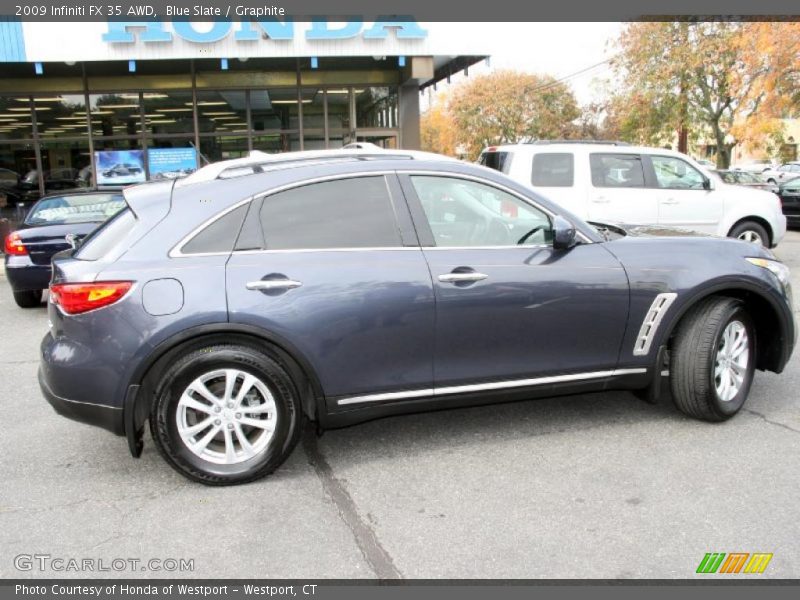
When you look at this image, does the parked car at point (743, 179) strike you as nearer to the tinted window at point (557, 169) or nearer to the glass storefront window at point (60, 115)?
the tinted window at point (557, 169)

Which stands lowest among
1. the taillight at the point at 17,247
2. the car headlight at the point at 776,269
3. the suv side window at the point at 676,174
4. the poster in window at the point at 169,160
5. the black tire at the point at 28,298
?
the black tire at the point at 28,298

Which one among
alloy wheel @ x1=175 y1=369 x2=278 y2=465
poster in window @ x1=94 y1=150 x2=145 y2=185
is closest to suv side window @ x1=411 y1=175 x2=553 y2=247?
alloy wheel @ x1=175 y1=369 x2=278 y2=465

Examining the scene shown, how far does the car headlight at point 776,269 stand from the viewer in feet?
14.1

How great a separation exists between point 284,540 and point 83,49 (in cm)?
1453

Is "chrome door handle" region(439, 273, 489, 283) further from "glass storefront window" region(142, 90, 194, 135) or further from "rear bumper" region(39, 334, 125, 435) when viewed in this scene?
"glass storefront window" region(142, 90, 194, 135)

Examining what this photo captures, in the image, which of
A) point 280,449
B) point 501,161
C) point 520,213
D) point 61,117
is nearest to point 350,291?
point 280,449

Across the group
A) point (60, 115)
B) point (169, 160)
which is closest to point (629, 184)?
point (169, 160)

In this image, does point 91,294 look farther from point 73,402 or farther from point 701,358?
point 701,358

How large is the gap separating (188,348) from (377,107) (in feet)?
51.2

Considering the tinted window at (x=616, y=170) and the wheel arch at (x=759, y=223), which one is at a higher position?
the tinted window at (x=616, y=170)

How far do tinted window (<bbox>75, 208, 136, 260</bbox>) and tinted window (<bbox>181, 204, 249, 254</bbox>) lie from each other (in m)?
0.37

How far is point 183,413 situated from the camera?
3.53 m

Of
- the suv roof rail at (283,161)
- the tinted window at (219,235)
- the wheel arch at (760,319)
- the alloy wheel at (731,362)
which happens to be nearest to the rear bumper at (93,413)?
the tinted window at (219,235)

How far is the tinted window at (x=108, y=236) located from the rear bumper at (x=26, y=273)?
5018 millimetres
